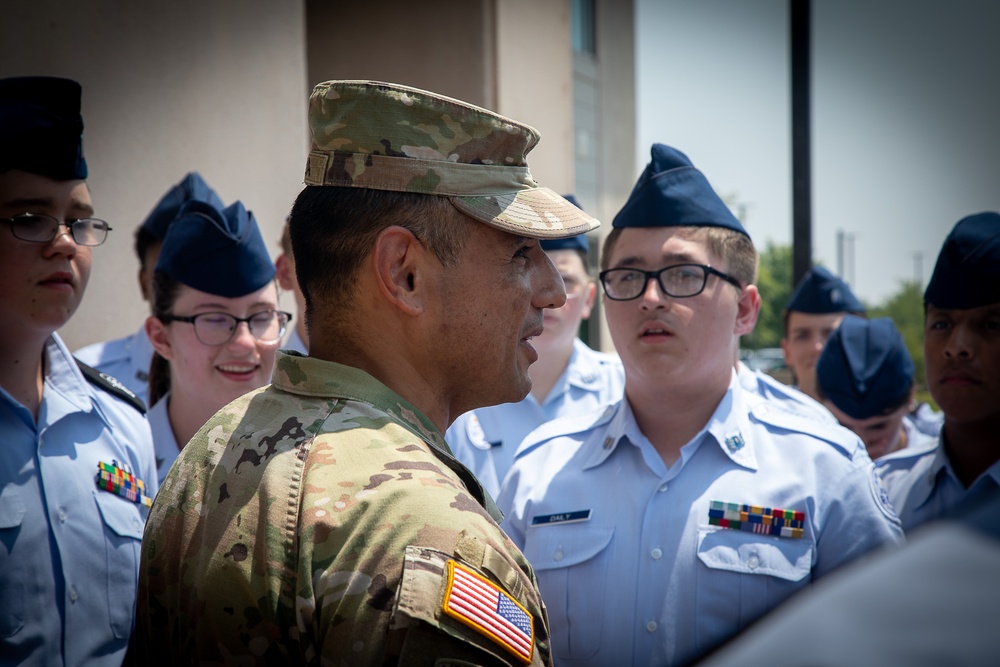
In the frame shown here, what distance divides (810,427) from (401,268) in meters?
1.68

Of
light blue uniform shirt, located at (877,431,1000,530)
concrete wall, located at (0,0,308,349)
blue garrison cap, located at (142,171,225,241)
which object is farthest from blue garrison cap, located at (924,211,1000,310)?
concrete wall, located at (0,0,308,349)

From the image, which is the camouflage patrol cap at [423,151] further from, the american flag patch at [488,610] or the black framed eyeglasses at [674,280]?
the black framed eyeglasses at [674,280]

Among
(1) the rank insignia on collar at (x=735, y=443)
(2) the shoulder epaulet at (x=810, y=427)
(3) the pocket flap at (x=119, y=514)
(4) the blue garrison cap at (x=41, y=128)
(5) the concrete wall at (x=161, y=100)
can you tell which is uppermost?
(5) the concrete wall at (x=161, y=100)

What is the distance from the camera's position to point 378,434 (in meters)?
1.54

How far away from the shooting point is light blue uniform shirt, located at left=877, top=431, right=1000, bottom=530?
3209 mm

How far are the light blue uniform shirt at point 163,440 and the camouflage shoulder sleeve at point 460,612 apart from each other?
2.68 m

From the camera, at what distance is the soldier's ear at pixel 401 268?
1686 millimetres

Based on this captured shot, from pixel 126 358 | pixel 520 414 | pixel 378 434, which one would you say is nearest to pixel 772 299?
pixel 520 414

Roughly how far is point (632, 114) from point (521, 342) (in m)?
17.2

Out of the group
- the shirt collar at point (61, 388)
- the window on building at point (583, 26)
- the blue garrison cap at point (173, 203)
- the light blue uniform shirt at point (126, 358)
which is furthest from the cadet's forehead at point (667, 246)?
the window on building at point (583, 26)

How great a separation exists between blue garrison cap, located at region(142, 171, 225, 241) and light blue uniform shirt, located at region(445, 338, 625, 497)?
184cm

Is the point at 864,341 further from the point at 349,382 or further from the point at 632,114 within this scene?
the point at 632,114

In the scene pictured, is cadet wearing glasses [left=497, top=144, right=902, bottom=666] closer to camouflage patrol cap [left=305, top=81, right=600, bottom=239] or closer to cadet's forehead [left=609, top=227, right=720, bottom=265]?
cadet's forehead [left=609, top=227, right=720, bottom=265]

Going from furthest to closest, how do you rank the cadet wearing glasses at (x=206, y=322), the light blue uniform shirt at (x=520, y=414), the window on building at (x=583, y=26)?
the window on building at (x=583, y=26) → the light blue uniform shirt at (x=520, y=414) → the cadet wearing glasses at (x=206, y=322)
